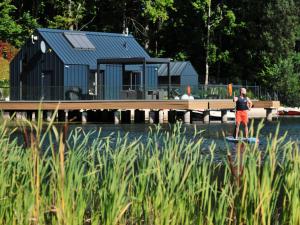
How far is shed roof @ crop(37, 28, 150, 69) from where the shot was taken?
50594mm

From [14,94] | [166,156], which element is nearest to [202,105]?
[14,94]

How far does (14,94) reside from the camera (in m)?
50.8

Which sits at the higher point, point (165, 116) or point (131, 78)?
point (131, 78)

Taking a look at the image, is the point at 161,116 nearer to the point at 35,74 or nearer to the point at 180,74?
the point at 35,74

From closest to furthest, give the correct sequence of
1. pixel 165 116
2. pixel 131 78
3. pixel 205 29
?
pixel 165 116 < pixel 131 78 < pixel 205 29

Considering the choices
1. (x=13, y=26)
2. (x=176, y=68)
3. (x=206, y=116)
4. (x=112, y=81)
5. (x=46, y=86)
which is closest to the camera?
(x=46, y=86)

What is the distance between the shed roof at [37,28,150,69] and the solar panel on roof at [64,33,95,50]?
0.20 meters

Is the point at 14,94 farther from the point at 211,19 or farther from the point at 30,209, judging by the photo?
the point at 30,209

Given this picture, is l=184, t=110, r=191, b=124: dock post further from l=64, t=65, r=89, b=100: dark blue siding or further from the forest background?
the forest background

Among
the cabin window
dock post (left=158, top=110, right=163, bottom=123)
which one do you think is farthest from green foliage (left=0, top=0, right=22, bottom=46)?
dock post (left=158, top=110, right=163, bottom=123)

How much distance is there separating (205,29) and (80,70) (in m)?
26.6

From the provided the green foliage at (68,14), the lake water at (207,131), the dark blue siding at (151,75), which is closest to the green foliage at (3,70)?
the green foliage at (68,14)

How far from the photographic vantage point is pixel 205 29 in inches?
2940

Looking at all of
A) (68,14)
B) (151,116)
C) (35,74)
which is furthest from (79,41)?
(68,14)
